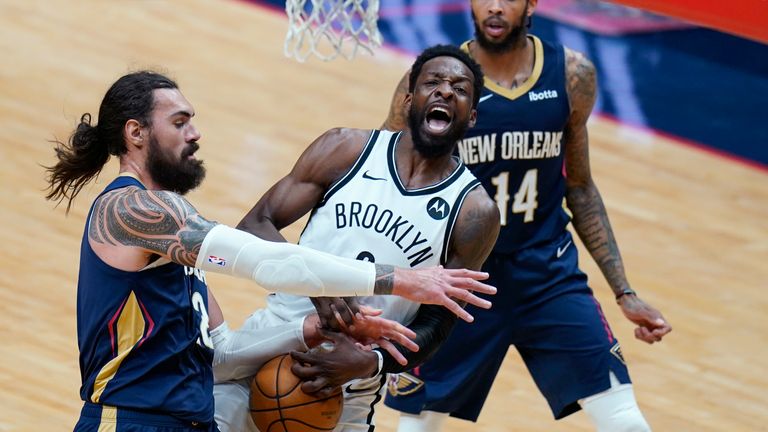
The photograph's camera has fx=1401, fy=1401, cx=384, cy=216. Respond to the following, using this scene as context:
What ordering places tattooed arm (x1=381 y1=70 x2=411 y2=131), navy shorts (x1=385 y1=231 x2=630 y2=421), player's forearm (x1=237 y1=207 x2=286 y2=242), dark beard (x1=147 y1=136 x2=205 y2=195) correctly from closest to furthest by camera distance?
1. dark beard (x1=147 y1=136 x2=205 y2=195)
2. player's forearm (x1=237 y1=207 x2=286 y2=242)
3. tattooed arm (x1=381 y1=70 x2=411 y2=131)
4. navy shorts (x1=385 y1=231 x2=630 y2=421)

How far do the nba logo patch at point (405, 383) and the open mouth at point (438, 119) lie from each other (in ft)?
4.31

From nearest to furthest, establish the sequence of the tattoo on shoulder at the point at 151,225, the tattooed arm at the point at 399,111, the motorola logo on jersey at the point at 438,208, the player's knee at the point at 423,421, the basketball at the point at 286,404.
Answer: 1. the tattoo on shoulder at the point at 151,225
2. the basketball at the point at 286,404
3. the motorola logo on jersey at the point at 438,208
4. the tattooed arm at the point at 399,111
5. the player's knee at the point at 423,421

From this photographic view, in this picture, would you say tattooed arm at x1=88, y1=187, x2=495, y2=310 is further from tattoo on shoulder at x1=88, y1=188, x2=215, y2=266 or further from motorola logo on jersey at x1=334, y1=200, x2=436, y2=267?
motorola logo on jersey at x1=334, y1=200, x2=436, y2=267

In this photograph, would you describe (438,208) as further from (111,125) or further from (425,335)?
(111,125)

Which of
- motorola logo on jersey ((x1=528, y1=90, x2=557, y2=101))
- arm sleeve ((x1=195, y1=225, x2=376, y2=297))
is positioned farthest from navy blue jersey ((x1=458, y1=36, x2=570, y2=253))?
arm sleeve ((x1=195, y1=225, x2=376, y2=297))

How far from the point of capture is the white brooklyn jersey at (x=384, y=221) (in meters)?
4.84

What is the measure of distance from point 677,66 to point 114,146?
31.0ft

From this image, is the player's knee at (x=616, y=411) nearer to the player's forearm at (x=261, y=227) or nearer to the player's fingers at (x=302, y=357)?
the player's fingers at (x=302, y=357)

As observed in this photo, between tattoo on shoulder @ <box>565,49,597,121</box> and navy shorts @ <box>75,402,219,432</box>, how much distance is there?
2299mm

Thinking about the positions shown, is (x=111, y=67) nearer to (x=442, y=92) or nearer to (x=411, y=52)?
(x=411, y=52)

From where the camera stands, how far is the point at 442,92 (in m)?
4.91

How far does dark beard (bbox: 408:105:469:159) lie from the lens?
491 centimetres

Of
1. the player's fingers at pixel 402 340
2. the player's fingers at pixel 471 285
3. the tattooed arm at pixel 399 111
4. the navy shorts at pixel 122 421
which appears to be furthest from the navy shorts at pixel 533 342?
the navy shorts at pixel 122 421

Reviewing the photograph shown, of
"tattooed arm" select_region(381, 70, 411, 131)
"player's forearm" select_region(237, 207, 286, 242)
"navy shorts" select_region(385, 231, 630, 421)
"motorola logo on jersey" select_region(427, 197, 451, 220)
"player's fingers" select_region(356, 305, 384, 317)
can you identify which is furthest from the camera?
"navy shorts" select_region(385, 231, 630, 421)
